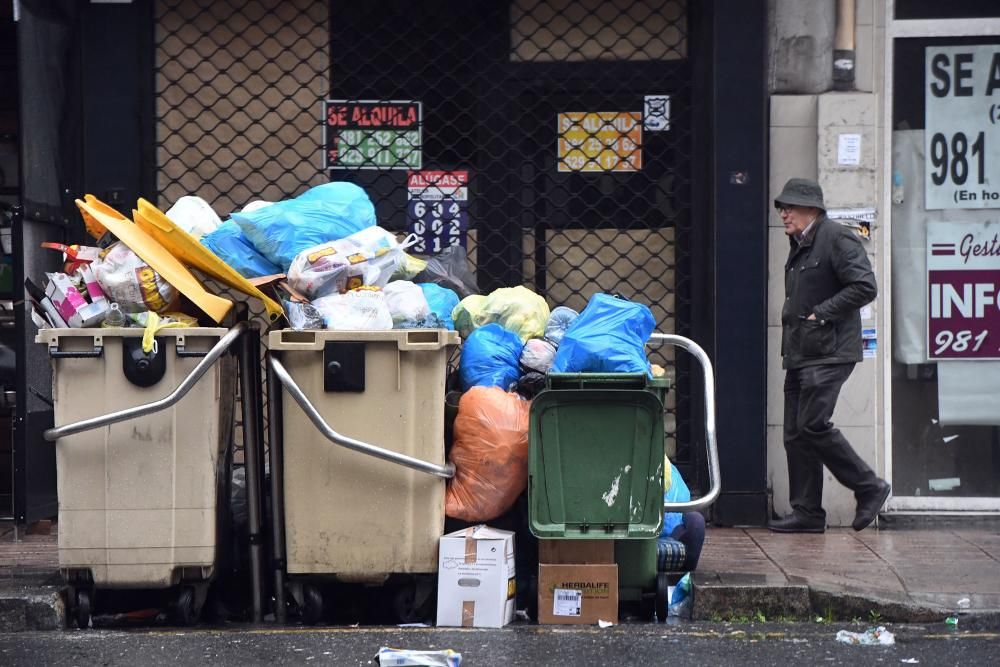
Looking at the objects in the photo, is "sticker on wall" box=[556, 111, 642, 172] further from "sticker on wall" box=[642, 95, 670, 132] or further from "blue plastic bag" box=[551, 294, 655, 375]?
"blue plastic bag" box=[551, 294, 655, 375]

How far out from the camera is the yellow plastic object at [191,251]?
17.2 feet

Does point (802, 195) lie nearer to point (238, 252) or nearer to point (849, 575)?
point (849, 575)

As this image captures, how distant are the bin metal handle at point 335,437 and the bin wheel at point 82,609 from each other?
1178mm

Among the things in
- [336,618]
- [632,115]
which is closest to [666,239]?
[632,115]

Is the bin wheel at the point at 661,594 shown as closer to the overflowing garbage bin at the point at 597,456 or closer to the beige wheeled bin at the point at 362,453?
the overflowing garbage bin at the point at 597,456

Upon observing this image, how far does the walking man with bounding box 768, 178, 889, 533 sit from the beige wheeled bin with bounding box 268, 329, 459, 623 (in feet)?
7.76

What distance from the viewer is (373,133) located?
25.2 feet

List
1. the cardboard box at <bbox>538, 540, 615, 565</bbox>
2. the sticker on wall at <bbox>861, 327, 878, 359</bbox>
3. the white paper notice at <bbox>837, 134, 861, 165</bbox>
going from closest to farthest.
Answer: the cardboard box at <bbox>538, 540, 615, 565</bbox> < the white paper notice at <bbox>837, 134, 861, 165</bbox> < the sticker on wall at <bbox>861, 327, 878, 359</bbox>

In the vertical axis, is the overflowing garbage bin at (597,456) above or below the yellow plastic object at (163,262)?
below

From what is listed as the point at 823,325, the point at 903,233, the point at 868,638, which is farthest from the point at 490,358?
the point at 903,233

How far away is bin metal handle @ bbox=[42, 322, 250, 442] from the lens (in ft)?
16.6

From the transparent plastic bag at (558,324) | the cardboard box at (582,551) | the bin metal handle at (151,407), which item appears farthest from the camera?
the transparent plastic bag at (558,324)

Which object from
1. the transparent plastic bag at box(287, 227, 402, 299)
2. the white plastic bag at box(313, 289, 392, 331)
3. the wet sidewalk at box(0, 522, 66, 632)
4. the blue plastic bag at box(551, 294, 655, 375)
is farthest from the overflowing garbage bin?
the wet sidewalk at box(0, 522, 66, 632)

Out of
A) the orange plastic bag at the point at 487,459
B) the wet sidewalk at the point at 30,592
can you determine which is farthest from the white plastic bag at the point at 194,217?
the wet sidewalk at the point at 30,592
